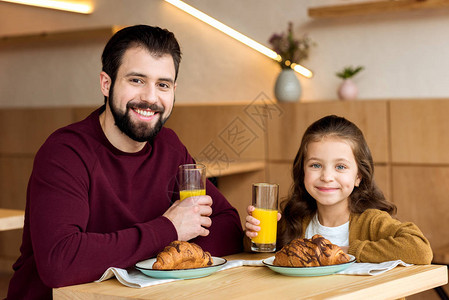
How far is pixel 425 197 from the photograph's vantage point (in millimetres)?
3895

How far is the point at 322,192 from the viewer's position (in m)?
2.00

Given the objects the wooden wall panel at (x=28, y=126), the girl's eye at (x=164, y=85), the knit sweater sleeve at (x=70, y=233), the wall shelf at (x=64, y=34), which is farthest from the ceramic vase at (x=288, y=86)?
the knit sweater sleeve at (x=70, y=233)

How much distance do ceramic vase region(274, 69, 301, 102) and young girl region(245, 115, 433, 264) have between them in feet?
7.29

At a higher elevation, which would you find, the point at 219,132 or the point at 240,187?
the point at 219,132

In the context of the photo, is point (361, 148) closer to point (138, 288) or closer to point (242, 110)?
point (138, 288)

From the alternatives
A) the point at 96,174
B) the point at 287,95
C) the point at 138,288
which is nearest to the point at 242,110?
the point at 287,95

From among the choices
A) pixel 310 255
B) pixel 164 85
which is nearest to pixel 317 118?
pixel 164 85

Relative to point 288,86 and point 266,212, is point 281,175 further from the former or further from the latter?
point 266,212

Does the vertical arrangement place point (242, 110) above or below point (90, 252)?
above

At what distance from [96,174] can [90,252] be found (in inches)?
11.4

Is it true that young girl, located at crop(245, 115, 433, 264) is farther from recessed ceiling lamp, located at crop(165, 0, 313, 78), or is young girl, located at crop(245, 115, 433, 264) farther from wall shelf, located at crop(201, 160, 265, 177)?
recessed ceiling lamp, located at crop(165, 0, 313, 78)

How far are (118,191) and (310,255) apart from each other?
620 mm

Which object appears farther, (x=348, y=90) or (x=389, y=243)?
(x=348, y=90)

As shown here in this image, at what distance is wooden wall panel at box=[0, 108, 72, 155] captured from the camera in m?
5.38
